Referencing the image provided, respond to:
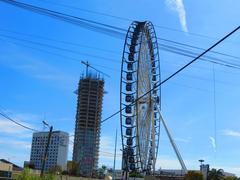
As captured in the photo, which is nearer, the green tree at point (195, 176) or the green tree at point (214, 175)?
the green tree at point (195, 176)

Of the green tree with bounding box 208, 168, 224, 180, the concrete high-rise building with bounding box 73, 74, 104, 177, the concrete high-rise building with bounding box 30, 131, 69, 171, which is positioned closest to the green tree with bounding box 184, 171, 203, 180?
the green tree with bounding box 208, 168, 224, 180

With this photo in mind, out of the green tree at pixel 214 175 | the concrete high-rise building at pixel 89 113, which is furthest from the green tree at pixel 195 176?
the concrete high-rise building at pixel 89 113

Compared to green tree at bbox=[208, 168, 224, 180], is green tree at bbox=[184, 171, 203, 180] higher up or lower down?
→ lower down

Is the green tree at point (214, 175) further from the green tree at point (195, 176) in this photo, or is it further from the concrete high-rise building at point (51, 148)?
the concrete high-rise building at point (51, 148)

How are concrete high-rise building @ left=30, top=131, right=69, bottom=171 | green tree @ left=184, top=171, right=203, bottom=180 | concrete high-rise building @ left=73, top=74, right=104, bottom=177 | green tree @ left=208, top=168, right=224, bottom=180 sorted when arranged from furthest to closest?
concrete high-rise building @ left=73, top=74, right=104, bottom=177
green tree @ left=208, top=168, right=224, bottom=180
concrete high-rise building @ left=30, top=131, right=69, bottom=171
green tree @ left=184, top=171, right=203, bottom=180

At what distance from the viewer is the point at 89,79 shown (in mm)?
142375

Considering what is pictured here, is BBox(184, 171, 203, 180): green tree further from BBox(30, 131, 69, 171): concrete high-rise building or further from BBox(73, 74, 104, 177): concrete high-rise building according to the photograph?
BBox(30, 131, 69, 171): concrete high-rise building

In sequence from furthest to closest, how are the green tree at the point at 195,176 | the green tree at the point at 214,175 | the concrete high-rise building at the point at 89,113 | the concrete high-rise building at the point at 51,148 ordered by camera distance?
the concrete high-rise building at the point at 89,113 < the green tree at the point at 214,175 < the concrete high-rise building at the point at 51,148 < the green tree at the point at 195,176

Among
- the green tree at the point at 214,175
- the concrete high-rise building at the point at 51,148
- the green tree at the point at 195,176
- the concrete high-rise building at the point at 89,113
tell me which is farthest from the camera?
the concrete high-rise building at the point at 89,113

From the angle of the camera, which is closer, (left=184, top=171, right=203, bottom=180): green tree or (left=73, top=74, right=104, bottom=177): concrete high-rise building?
(left=184, top=171, right=203, bottom=180): green tree

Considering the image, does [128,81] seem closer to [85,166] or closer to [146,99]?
[146,99]

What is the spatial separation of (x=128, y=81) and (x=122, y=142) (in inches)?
388

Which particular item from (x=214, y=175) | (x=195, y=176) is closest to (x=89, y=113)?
(x=214, y=175)

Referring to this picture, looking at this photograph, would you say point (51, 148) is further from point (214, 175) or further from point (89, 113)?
point (214, 175)
